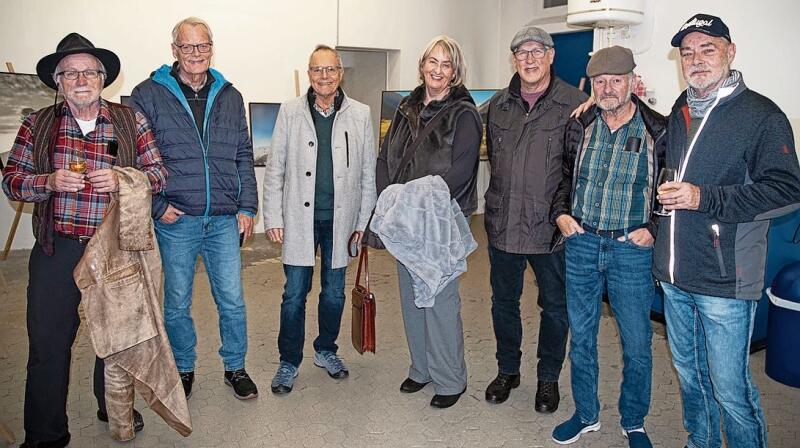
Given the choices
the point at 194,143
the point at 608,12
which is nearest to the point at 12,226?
the point at 194,143

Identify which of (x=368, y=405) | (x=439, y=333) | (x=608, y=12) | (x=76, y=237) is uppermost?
(x=608, y=12)

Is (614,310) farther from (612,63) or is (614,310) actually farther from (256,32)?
(256,32)

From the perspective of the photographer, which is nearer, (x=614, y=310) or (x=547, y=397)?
(x=614, y=310)

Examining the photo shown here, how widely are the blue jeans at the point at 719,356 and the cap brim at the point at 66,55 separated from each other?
7.59 feet

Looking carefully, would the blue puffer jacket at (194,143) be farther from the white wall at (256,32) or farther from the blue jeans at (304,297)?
the white wall at (256,32)

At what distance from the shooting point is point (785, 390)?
11.5 feet

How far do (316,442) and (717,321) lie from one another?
5.67 ft

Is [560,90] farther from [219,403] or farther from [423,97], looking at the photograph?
[219,403]

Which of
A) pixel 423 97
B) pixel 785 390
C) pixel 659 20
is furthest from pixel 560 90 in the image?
pixel 659 20

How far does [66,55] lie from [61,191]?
1.74ft

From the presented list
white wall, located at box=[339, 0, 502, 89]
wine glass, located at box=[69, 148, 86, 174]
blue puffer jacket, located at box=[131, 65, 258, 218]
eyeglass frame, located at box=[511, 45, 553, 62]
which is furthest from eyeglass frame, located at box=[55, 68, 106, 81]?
white wall, located at box=[339, 0, 502, 89]

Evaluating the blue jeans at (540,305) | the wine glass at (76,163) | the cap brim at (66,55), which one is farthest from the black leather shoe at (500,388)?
the cap brim at (66,55)

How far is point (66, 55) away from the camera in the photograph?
253 centimetres

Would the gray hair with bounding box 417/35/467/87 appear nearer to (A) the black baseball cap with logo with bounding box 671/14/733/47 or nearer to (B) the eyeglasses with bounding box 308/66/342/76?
(B) the eyeglasses with bounding box 308/66/342/76
